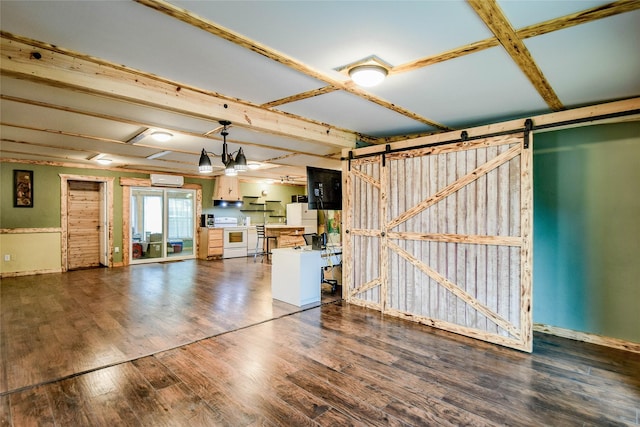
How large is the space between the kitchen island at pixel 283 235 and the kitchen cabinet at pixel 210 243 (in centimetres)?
143

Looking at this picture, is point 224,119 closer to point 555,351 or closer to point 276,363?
point 276,363

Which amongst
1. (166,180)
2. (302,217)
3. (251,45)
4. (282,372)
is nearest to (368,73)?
(251,45)

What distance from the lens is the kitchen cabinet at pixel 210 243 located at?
30.3 feet

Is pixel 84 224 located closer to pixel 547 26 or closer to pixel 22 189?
pixel 22 189

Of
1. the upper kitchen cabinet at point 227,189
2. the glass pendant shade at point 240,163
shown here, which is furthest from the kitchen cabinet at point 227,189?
the glass pendant shade at point 240,163

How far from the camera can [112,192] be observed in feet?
26.5

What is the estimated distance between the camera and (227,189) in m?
9.83

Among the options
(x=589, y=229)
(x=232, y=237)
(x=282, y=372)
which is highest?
(x=589, y=229)

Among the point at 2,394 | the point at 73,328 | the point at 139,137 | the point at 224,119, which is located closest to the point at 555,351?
the point at 224,119

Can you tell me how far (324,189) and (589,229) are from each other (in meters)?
3.29

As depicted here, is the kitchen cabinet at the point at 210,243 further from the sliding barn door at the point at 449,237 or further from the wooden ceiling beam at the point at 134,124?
the sliding barn door at the point at 449,237

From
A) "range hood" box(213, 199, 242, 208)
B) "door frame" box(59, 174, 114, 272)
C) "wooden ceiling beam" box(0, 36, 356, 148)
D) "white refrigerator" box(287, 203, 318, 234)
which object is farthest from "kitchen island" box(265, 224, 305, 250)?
"wooden ceiling beam" box(0, 36, 356, 148)

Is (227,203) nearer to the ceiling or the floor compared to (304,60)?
nearer to the floor

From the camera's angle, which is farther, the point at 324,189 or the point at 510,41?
the point at 324,189
